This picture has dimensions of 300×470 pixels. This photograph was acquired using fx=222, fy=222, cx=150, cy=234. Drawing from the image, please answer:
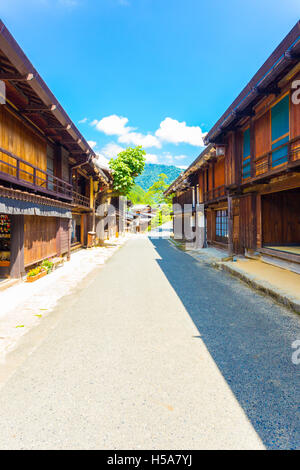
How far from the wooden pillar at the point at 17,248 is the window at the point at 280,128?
379 inches

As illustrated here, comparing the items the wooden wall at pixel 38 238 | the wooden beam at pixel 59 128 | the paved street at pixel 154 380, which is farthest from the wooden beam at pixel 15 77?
the paved street at pixel 154 380

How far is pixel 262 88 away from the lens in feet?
27.4

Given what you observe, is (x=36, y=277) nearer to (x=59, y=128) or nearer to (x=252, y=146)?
(x=59, y=128)

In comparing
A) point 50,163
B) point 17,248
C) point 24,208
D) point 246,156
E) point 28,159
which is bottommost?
point 17,248

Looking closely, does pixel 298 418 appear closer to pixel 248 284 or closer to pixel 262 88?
pixel 248 284

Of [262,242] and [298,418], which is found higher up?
[262,242]

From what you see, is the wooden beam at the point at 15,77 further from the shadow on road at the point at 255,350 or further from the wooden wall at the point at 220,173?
the wooden wall at the point at 220,173

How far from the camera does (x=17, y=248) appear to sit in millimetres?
7727

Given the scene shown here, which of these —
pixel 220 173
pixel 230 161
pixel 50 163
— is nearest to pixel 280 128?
pixel 230 161

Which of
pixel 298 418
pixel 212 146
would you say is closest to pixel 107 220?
pixel 212 146

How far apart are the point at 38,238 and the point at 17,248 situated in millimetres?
1881

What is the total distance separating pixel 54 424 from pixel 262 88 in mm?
10931

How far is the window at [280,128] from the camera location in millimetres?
8375

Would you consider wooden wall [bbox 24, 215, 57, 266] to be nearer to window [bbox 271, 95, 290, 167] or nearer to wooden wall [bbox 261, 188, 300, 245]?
window [bbox 271, 95, 290, 167]
